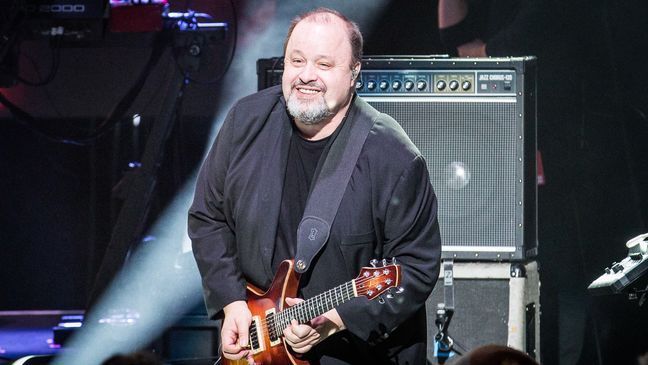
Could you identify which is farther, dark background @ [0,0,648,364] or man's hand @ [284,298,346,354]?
dark background @ [0,0,648,364]

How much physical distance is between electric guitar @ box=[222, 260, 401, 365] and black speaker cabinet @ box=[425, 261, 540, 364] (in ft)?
4.03

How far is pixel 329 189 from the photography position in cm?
346

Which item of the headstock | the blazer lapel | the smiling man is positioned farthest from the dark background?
the headstock

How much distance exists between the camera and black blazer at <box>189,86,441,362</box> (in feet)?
11.2

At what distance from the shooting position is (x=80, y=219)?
7.68 m

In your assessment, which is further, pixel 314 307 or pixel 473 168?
pixel 473 168

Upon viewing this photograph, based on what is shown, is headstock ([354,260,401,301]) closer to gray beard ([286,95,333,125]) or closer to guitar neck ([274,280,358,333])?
guitar neck ([274,280,358,333])

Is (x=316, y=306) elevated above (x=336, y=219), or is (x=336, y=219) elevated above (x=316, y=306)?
(x=336, y=219)

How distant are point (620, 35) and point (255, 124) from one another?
112 inches

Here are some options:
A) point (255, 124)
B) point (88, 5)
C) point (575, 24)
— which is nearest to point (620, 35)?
point (575, 24)

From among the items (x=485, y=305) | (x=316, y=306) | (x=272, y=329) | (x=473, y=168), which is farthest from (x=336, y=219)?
(x=485, y=305)

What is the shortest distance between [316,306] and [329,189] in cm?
41

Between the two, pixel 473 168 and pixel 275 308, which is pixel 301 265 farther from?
pixel 473 168

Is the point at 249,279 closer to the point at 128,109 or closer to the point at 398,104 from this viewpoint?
the point at 398,104
